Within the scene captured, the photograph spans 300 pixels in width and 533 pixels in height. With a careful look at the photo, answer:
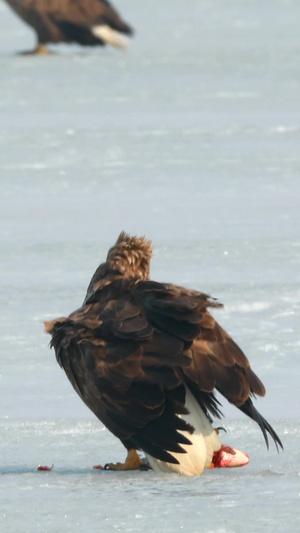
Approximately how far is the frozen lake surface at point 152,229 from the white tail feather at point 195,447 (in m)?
0.03

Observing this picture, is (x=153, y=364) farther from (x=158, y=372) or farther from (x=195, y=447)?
(x=195, y=447)

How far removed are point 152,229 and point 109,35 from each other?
748 cm

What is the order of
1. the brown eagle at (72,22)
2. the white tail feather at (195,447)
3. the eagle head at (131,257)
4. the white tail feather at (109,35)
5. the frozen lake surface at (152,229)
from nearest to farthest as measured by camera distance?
the frozen lake surface at (152,229), the white tail feather at (195,447), the eagle head at (131,257), the brown eagle at (72,22), the white tail feather at (109,35)

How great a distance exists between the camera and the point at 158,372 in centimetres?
305

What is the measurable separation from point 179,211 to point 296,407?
2.86 metres

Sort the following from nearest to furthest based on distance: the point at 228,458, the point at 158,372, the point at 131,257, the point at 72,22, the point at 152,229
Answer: the point at 158,372 → the point at 228,458 → the point at 131,257 → the point at 152,229 → the point at 72,22

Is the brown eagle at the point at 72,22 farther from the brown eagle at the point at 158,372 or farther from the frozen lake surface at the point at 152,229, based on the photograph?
the brown eagle at the point at 158,372

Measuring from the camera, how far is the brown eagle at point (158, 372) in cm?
306

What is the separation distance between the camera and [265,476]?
3135 mm

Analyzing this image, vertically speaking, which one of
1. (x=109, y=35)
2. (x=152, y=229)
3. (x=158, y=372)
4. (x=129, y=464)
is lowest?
(x=129, y=464)

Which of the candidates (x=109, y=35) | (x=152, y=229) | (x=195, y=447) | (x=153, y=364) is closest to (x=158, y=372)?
(x=153, y=364)

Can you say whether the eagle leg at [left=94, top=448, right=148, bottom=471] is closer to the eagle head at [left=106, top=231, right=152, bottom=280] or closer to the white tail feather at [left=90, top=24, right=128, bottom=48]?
the eagle head at [left=106, top=231, right=152, bottom=280]

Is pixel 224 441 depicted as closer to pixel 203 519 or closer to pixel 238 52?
pixel 203 519

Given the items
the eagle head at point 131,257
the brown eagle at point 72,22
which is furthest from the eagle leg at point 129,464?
the brown eagle at point 72,22
